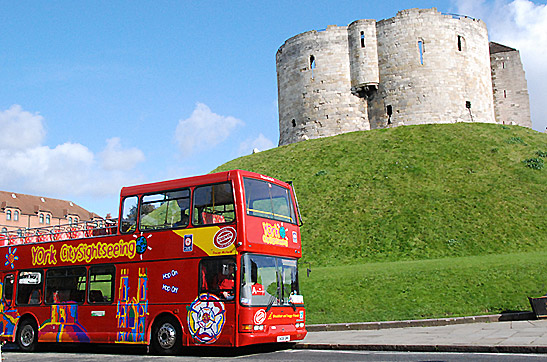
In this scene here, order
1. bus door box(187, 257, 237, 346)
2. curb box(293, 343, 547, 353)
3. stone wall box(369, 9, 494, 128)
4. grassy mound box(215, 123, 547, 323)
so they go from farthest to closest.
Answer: stone wall box(369, 9, 494, 128), grassy mound box(215, 123, 547, 323), bus door box(187, 257, 237, 346), curb box(293, 343, 547, 353)

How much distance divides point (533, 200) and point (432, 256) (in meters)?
8.81

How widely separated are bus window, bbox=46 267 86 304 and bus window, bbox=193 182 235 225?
4345 millimetres

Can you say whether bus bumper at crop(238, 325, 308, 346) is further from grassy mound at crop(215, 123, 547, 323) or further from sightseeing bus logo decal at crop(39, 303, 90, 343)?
sightseeing bus logo decal at crop(39, 303, 90, 343)

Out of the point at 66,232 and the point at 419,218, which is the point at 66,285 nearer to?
the point at 66,232

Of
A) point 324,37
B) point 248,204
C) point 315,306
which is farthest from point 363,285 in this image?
point 324,37

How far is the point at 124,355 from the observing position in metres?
13.0

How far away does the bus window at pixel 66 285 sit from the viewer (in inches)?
571

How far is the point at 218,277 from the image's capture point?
1206cm

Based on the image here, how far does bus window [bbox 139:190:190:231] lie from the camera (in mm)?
12758

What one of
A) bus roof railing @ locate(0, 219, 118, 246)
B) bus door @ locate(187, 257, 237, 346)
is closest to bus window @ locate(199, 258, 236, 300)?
bus door @ locate(187, 257, 237, 346)

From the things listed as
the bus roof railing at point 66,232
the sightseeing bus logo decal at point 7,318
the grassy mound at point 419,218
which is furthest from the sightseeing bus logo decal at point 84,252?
the grassy mound at point 419,218

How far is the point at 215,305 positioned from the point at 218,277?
2.09 ft

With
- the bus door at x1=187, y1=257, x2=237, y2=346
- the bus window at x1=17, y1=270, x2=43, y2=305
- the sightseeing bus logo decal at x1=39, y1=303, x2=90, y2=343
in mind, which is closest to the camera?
the bus door at x1=187, y1=257, x2=237, y2=346

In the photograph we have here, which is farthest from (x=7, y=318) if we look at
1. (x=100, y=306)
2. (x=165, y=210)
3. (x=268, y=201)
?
(x=268, y=201)
